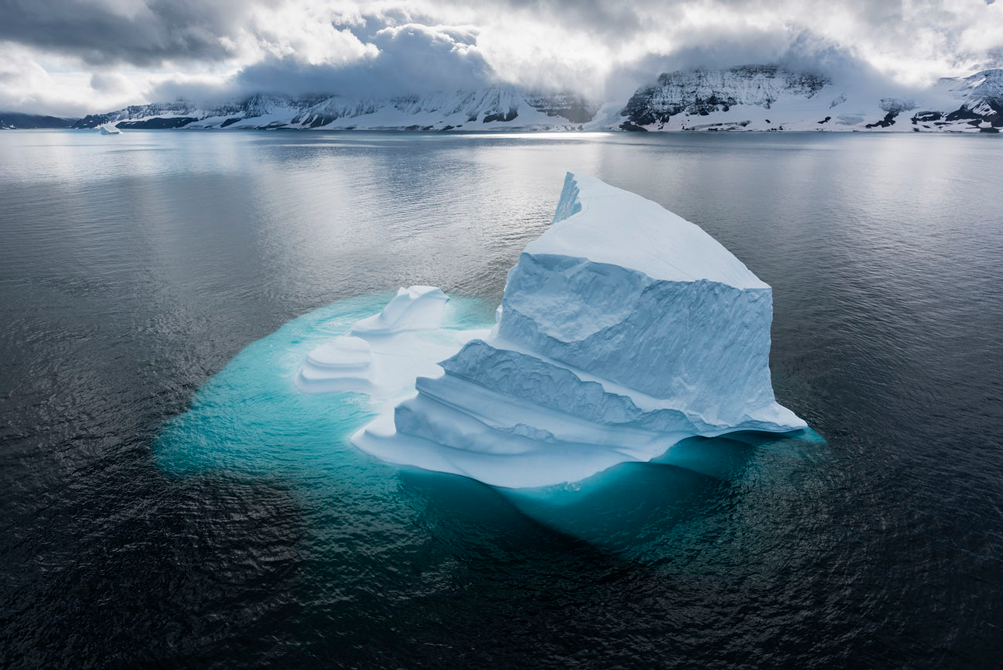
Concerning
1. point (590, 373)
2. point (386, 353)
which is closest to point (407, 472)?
point (590, 373)

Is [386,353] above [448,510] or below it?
above

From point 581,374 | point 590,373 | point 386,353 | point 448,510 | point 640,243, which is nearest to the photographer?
point 448,510

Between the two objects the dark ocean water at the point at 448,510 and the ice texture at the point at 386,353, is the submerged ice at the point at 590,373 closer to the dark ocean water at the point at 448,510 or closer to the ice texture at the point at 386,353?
the dark ocean water at the point at 448,510

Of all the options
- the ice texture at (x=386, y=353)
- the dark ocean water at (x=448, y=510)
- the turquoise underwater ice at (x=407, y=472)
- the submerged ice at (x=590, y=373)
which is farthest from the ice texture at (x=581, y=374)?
the ice texture at (x=386, y=353)

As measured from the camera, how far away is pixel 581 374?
65.6 feet

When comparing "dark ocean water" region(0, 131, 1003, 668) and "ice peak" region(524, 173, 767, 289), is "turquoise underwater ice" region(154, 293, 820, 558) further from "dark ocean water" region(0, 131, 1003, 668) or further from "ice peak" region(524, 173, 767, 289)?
"ice peak" region(524, 173, 767, 289)

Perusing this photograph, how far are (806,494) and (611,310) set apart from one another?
923cm

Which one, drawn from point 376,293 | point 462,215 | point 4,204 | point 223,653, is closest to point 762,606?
point 223,653

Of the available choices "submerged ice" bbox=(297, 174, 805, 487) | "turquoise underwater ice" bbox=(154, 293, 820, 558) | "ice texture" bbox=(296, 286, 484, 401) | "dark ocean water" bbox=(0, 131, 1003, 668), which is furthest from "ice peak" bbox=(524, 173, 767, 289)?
"ice texture" bbox=(296, 286, 484, 401)

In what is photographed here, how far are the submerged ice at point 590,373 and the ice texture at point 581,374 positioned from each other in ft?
0.14

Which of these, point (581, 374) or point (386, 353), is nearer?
point (581, 374)

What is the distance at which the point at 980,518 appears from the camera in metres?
16.5

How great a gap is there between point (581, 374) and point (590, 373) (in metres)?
0.44

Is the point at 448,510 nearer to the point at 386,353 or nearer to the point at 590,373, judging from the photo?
the point at 590,373
